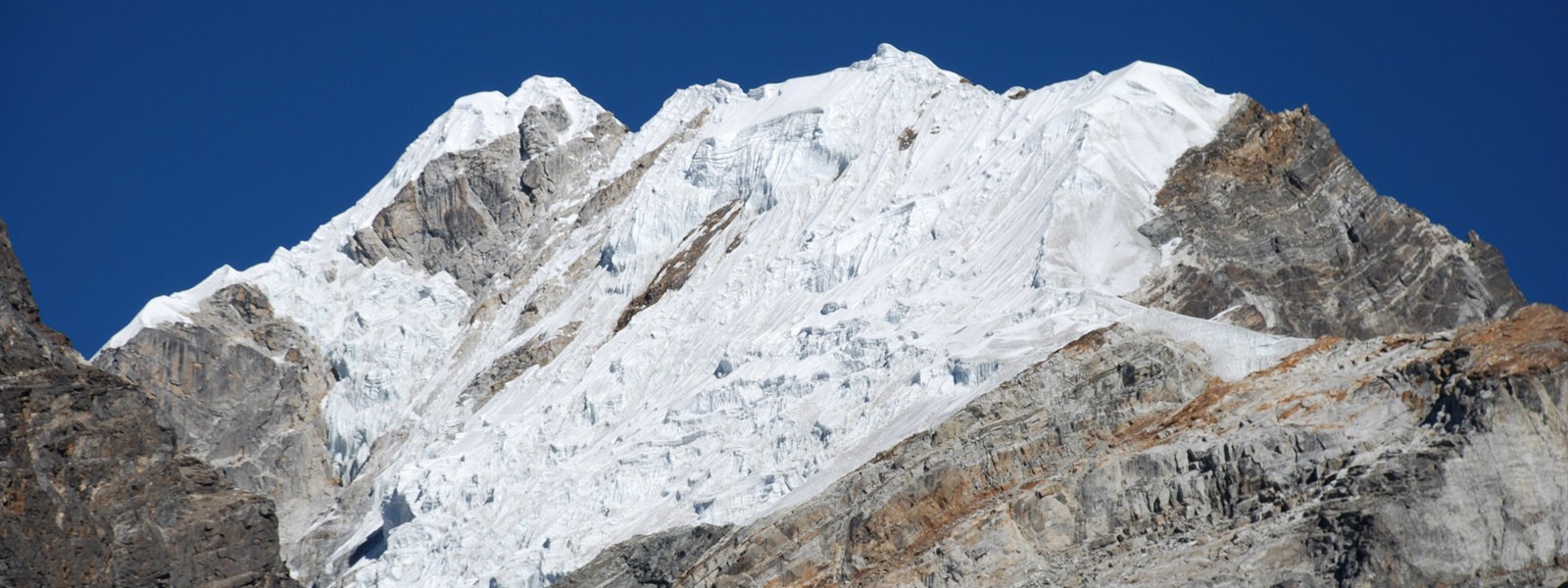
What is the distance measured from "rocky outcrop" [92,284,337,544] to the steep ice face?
171 centimetres

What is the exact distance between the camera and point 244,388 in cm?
16550

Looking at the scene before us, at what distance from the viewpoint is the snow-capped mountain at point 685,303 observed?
111438mm

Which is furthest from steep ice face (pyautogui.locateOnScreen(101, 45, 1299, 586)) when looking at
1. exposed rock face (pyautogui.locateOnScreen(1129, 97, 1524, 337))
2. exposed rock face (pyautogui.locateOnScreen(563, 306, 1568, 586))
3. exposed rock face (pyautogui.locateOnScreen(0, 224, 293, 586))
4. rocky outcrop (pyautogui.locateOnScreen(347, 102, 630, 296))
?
→ exposed rock face (pyautogui.locateOnScreen(0, 224, 293, 586))

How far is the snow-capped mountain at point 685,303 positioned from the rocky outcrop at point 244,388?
0.20 metres

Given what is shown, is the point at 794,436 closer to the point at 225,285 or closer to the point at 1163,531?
the point at 1163,531

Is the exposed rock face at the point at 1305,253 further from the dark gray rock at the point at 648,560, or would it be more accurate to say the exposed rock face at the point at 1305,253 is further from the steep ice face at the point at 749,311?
the dark gray rock at the point at 648,560

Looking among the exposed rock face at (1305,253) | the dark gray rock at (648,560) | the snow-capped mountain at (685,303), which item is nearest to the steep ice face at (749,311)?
the snow-capped mountain at (685,303)

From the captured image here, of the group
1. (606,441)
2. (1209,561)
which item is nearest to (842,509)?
(1209,561)

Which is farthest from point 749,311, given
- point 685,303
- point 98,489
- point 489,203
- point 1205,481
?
point 489,203

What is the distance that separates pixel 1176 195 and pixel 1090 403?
2912 cm

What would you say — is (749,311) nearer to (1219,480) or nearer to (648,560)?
(648,560)

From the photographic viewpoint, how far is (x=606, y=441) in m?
123

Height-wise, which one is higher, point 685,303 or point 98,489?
point 685,303

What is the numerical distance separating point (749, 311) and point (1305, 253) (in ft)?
90.4
